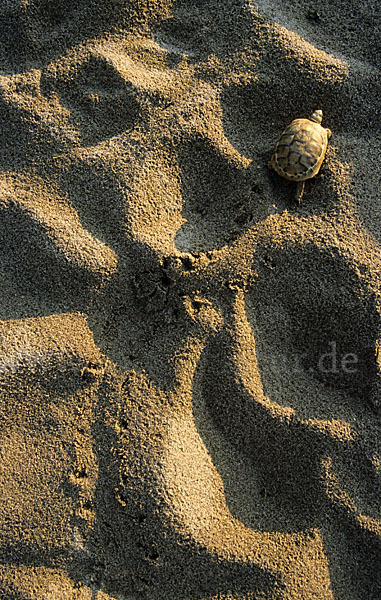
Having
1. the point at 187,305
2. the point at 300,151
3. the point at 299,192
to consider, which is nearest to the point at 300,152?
the point at 300,151

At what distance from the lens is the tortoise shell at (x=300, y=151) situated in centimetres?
166

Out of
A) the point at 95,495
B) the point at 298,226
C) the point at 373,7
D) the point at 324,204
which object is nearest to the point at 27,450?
the point at 95,495

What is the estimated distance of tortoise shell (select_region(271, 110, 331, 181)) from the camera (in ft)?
5.46

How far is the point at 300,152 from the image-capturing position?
1.66 meters

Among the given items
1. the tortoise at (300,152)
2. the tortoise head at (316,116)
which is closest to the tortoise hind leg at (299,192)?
the tortoise at (300,152)

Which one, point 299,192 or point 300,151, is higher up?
point 300,151

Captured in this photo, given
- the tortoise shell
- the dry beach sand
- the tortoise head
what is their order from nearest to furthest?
the dry beach sand
the tortoise shell
the tortoise head

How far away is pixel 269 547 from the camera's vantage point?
156 cm

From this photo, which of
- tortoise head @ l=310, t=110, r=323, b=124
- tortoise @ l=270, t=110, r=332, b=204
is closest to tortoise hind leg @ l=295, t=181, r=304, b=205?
tortoise @ l=270, t=110, r=332, b=204

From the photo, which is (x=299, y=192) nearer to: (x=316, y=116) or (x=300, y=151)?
(x=300, y=151)

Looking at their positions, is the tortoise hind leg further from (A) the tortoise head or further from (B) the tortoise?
(A) the tortoise head

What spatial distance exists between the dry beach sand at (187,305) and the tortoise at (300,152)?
2.6 inches

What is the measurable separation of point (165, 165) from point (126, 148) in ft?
0.54

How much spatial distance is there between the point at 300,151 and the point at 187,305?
0.72 m
